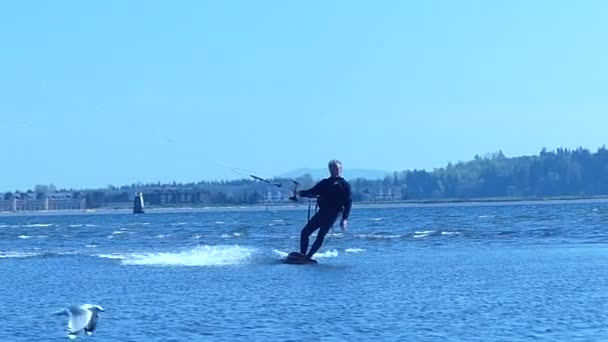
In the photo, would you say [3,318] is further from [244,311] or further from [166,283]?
[166,283]

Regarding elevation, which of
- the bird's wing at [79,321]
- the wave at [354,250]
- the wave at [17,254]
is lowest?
the bird's wing at [79,321]

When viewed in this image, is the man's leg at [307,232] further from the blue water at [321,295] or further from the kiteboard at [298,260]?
the blue water at [321,295]

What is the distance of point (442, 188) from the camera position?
168 metres

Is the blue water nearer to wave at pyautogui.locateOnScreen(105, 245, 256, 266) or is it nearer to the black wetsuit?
wave at pyautogui.locateOnScreen(105, 245, 256, 266)

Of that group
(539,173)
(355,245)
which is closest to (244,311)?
(355,245)

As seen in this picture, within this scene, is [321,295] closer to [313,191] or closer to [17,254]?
[313,191]

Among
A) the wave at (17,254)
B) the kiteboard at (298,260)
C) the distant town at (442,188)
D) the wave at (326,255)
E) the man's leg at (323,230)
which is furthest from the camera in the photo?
the distant town at (442,188)

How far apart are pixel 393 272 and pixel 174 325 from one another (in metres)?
7.83

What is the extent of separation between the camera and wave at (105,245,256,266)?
2739 cm

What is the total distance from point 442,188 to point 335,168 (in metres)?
141

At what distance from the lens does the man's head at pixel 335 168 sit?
88.0 ft

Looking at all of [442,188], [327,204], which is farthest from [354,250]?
[442,188]

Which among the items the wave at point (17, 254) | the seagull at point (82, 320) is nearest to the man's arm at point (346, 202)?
the wave at point (17, 254)

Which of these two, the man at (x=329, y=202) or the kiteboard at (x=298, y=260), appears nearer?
the kiteboard at (x=298, y=260)
